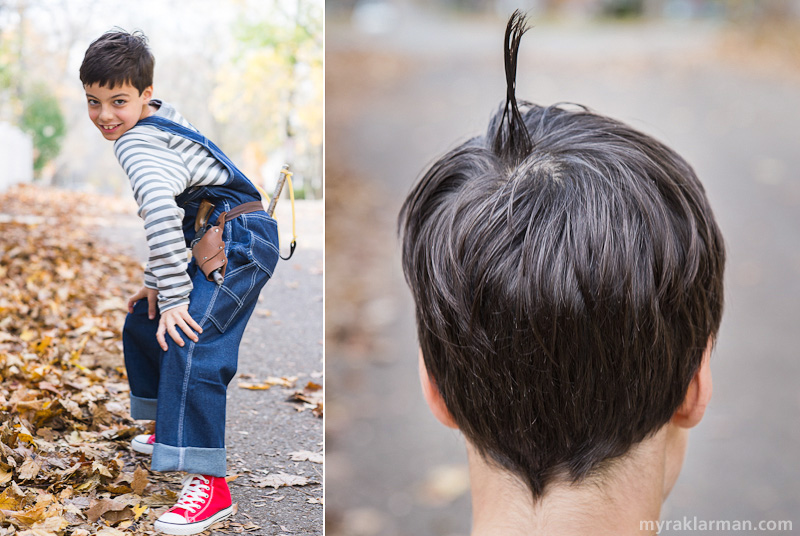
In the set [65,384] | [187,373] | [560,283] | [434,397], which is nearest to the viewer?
[560,283]

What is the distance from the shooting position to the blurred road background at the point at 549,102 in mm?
3029

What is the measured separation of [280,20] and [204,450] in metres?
0.80

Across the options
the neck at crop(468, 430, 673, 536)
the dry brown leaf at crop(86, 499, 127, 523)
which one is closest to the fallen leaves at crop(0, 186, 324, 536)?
the dry brown leaf at crop(86, 499, 127, 523)

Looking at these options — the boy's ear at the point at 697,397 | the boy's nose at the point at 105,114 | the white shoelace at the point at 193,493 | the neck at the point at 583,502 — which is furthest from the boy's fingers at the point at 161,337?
the boy's ear at the point at 697,397

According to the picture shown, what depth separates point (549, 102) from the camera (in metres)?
6.97

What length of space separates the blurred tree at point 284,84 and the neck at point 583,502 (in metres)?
0.66

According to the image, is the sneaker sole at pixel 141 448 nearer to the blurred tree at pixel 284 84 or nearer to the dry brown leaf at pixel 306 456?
the dry brown leaf at pixel 306 456

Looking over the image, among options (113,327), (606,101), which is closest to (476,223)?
(113,327)

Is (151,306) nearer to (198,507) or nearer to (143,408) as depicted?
(143,408)

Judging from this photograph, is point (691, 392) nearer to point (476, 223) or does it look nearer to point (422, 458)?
point (476, 223)

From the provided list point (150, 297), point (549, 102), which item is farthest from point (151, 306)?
point (549, 102)

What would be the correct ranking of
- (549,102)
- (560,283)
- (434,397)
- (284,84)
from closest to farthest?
(560,283) → (434,397) → (284,84) → (549,102)

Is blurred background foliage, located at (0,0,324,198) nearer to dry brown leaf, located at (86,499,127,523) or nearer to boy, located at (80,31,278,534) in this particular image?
boy, located at (80,31,278,534)

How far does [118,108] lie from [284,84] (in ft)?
1.18
